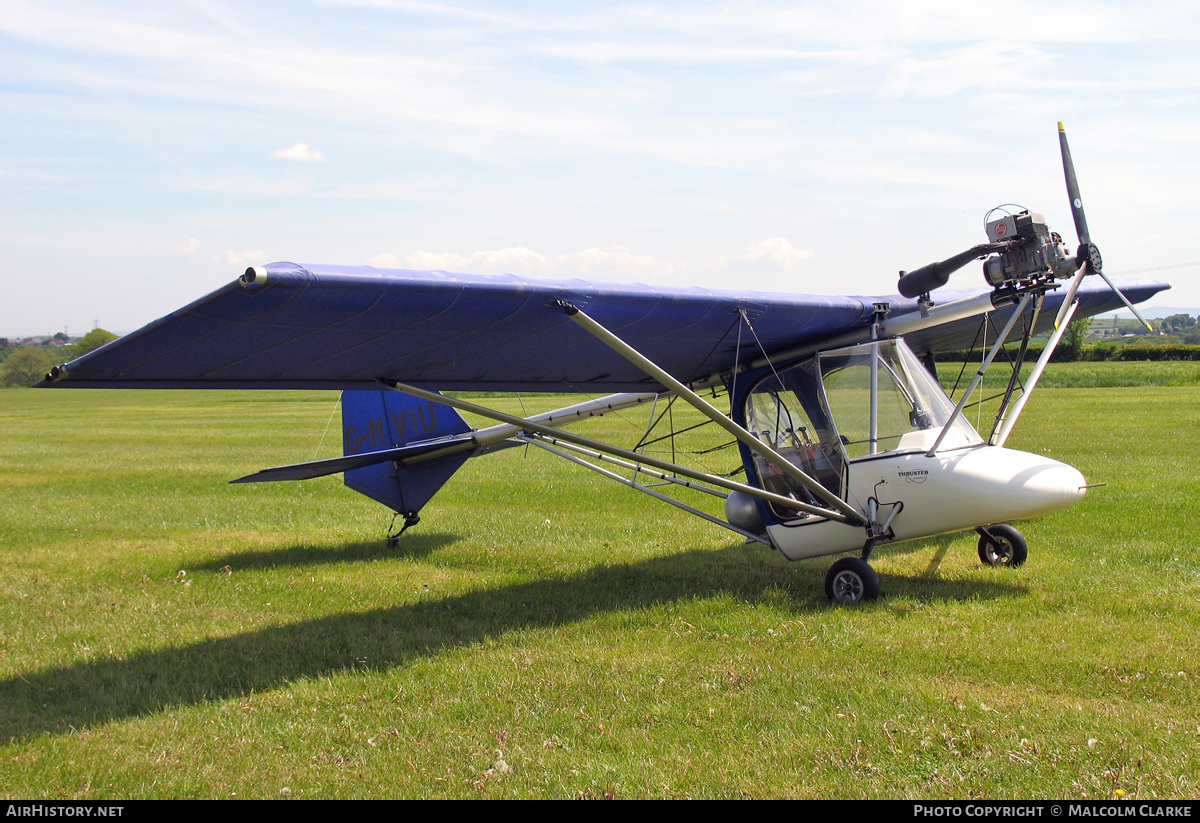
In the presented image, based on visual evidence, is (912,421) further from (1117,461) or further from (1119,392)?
(1119,392)

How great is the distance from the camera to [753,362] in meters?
8.80

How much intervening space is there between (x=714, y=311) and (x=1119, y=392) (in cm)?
3270

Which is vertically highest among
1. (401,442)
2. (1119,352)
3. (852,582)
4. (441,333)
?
(1119,352)

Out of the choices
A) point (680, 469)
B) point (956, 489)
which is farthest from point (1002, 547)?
point (680, 469)

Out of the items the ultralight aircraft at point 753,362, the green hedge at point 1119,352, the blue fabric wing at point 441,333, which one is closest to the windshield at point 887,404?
the ultralight aircraft at point 753,362

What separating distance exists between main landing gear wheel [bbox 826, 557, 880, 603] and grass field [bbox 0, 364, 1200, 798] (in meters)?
0.16

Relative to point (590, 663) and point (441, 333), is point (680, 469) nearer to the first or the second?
point (590, 663)

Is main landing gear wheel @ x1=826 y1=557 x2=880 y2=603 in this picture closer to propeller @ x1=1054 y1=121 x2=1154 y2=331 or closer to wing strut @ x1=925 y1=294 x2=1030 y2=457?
wing strut @ x1=925 y1=294 x2=1030 y2=457

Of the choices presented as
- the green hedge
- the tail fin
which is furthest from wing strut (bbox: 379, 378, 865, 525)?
the green hedge

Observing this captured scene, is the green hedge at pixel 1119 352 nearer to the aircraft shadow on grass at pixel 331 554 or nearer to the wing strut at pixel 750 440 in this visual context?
the aircraft shadow on grass at pixel 331 554

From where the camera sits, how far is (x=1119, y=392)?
1357 inches

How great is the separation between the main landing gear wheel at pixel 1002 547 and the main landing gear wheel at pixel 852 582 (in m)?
1.61

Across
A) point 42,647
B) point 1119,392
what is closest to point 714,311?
point 42,647

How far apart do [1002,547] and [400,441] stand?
6.59m
